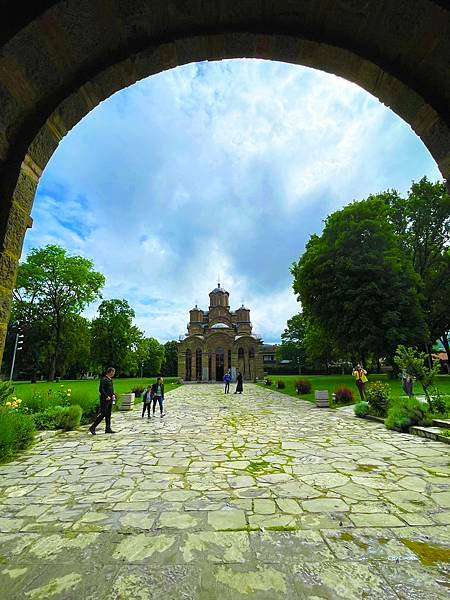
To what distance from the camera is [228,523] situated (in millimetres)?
3172

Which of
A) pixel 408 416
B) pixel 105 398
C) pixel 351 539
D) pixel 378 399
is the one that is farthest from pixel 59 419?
pixel 378 399

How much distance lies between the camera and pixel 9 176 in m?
2.26

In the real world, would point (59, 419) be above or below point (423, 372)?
below

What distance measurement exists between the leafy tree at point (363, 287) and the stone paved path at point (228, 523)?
16.1 m

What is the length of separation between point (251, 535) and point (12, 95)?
14.2 ft

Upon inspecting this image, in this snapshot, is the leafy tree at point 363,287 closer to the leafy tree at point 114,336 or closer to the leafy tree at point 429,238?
the leafy tree at point 429,238

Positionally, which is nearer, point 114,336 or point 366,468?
point 366,468

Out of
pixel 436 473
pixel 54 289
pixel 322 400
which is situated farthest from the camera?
pixel 54 289

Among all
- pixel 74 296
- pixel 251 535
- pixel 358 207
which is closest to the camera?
pixel 251 535

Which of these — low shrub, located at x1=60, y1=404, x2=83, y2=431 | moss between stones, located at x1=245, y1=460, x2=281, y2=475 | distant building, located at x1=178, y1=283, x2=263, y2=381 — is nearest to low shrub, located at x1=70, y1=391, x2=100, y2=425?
low shrub, located at x1=60, y1=404, x2=83, y2=431

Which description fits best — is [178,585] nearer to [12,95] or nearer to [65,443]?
[12,95]

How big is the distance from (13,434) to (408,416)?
32.7 feet

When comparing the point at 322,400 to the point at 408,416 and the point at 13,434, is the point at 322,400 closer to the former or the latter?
the point at 408,416

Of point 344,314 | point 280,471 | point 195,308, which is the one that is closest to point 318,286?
point 344,314
